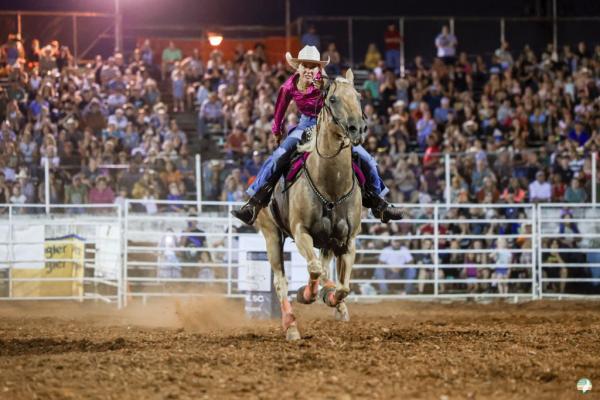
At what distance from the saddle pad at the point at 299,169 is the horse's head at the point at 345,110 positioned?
819mm

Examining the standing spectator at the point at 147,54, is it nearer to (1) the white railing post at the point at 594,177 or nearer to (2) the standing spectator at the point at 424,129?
(2) the standing spectator at the point at 424,129

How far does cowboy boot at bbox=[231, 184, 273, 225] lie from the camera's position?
973 cm

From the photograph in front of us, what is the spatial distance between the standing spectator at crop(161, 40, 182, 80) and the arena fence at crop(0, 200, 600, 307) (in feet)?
21.3

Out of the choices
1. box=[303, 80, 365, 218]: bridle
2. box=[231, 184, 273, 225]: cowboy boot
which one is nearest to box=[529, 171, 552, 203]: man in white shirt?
box=[231, 184, 273, 225]: cowboy boot

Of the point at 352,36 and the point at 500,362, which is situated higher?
the point at 352,36

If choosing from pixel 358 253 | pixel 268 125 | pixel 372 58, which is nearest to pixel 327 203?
pixel 358 253

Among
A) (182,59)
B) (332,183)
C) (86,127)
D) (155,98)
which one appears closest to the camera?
(332,183)

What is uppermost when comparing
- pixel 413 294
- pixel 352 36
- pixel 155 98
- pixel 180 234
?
pixel 352 36

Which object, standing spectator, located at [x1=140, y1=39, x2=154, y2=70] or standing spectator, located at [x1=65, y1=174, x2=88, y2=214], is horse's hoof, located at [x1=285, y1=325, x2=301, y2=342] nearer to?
standing spectator, located at [x1=65, y1=174, x2=88, y2=214]

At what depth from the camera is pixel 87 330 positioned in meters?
10.9

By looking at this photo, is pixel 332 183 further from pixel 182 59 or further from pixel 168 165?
pixel 182 59

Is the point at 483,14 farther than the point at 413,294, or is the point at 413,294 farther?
the point at 483,14

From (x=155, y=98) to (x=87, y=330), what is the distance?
11386mm

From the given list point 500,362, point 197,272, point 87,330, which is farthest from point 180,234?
point 500,362
